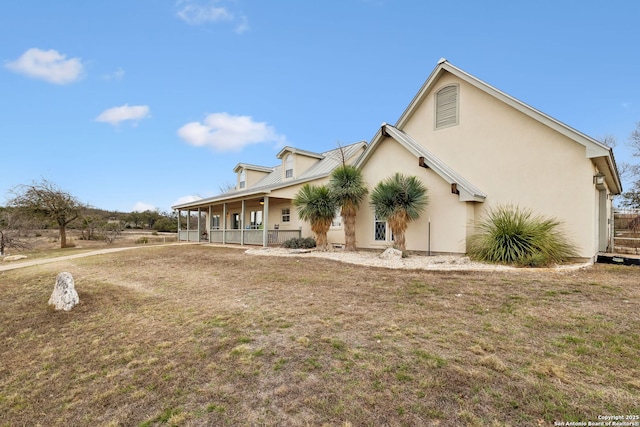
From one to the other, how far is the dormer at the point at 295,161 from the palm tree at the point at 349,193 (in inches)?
287

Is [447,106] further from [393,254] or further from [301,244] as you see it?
[301,244]

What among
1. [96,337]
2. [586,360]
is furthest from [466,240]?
[96,337]

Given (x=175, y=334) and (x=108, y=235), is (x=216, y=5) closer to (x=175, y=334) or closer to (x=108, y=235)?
(x=175, y=334)

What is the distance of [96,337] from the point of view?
15.2 feet

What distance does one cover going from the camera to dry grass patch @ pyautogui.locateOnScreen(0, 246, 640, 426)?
263cm

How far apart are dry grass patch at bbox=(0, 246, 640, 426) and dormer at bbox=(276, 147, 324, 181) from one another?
583 inches

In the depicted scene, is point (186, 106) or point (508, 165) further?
point (186, 106)

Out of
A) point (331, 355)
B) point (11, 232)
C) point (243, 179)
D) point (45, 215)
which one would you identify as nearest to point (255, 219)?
point (243, 179)

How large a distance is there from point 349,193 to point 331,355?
10.3m

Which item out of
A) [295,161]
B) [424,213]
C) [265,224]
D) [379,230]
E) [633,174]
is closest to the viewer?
[424,213]

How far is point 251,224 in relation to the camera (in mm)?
23500

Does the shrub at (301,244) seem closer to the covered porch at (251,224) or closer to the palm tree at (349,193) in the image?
the covered porch at (251,224)

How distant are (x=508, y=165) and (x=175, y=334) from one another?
11.9 metres

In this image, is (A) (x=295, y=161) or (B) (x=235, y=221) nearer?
(A) (x=295, y=161)
